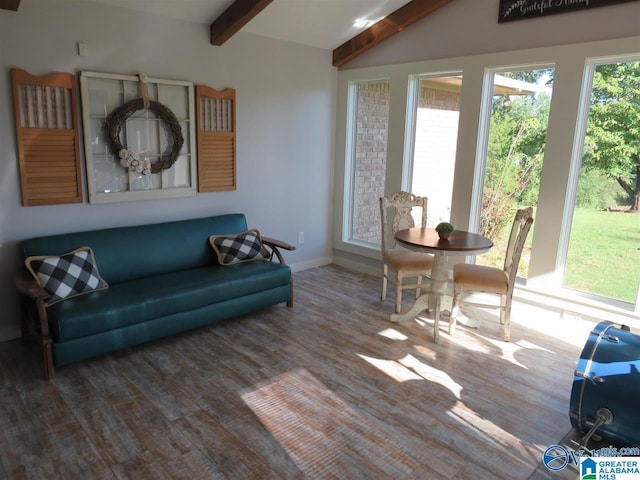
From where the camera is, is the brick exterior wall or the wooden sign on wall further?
the brick exterior wall

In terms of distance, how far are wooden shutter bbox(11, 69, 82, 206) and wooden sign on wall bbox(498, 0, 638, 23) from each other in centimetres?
350

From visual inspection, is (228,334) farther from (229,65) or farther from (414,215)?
(229,65)

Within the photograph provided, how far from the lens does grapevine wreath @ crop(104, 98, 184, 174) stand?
3.63 m

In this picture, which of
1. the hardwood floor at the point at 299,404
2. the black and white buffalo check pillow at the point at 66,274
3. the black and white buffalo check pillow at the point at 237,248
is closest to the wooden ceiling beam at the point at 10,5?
the black and white buffalo check pillow at the point at 66,274

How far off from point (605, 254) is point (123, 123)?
3.98 m

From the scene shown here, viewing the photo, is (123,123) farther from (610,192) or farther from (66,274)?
(610,192)

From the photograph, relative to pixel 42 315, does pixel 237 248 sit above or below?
above

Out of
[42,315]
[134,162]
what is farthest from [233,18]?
[42,315]

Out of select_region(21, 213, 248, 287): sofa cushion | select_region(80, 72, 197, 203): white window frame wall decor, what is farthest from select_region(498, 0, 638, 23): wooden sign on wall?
Answer: select_region(21, 213, 248, 287): sofa cushion

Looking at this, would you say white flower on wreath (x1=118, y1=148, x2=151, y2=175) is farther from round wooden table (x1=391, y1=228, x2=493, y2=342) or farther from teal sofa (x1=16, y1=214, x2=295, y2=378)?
round wooden table (x1=391, y1=228, x2=493, y2=342)

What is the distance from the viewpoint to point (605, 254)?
3.68 m

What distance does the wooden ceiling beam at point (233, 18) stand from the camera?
143 inches

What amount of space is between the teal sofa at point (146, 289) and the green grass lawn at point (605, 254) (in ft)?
7.93

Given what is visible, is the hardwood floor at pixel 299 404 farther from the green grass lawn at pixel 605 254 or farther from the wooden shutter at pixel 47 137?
the wooden shutter at pixel 47 137
